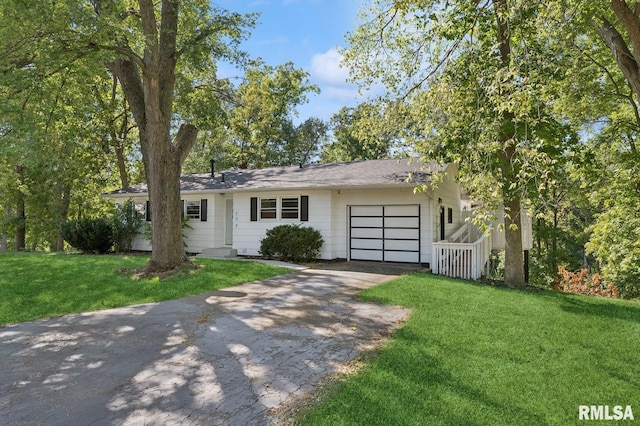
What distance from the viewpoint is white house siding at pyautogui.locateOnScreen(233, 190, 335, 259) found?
13031 millimetres

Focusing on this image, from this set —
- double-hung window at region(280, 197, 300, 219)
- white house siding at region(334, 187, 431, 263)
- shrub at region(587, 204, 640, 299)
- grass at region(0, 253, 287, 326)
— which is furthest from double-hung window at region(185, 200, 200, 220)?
shrub at region(587, 204, 640, 299)

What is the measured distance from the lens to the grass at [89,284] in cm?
692

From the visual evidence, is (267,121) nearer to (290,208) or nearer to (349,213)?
(290,208)

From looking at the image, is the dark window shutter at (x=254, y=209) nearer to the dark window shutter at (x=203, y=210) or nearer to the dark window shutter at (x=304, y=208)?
Result: the dark window shutter at (x=304, y=208)

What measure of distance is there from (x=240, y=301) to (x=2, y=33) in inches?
292

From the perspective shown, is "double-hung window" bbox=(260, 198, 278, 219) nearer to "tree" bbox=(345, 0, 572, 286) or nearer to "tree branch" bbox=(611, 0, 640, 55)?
"tree" bbox=(345, 0, 572, 286)

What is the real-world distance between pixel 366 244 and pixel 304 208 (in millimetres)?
2518

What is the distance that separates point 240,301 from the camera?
23.4 feet

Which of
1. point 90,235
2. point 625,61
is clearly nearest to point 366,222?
point 625,61

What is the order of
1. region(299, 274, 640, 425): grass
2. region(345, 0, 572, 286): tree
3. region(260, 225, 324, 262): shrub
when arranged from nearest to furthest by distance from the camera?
region(299, 274, 640, 425): grass < region(345, 0, 572, 286): tree < region(260, 225, 324, 262): shrub

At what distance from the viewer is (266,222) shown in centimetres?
1406

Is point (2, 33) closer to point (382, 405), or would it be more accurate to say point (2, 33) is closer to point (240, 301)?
point (240, 301)

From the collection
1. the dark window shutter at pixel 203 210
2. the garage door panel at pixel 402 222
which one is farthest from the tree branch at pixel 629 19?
the dark window shutter at pixel 203 210

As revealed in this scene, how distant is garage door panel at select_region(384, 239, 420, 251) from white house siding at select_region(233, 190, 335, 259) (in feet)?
6.23
